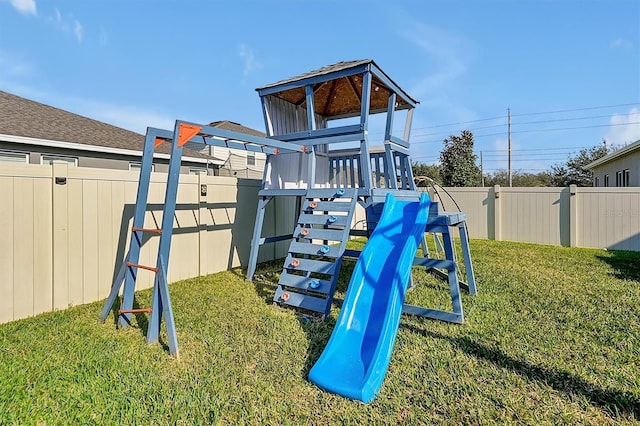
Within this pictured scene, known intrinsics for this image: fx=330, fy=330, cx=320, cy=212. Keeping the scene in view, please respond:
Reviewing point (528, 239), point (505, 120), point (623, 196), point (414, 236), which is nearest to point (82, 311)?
point (414, 236)

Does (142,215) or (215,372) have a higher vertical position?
(142,215)

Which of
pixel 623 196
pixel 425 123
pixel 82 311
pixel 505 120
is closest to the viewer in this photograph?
pixel 82 311

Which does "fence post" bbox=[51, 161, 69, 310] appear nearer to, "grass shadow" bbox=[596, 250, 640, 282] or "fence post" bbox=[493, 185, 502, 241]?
"grass shadow" bbox=[596, 250, 640, 282]

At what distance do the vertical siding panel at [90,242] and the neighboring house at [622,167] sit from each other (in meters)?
12.4

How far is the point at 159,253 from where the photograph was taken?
2.79 metres

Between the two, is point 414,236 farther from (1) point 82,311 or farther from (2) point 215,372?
(1) point 82,311

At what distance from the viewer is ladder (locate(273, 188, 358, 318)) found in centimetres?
347

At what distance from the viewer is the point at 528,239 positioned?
8383 millimetres

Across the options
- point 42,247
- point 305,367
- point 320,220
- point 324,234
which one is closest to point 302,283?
point 324,234

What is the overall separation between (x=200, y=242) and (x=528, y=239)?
25.8 feet

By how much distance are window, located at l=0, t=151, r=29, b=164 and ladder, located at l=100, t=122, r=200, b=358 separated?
7.22 m

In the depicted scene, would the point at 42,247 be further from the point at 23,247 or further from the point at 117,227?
the point at 117,227

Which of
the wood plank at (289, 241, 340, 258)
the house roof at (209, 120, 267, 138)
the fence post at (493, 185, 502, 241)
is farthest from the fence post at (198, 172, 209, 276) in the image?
the house roof at (209, 120, 267, 138)

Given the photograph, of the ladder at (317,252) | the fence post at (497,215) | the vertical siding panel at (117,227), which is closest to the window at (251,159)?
the fence post at (497,215)
